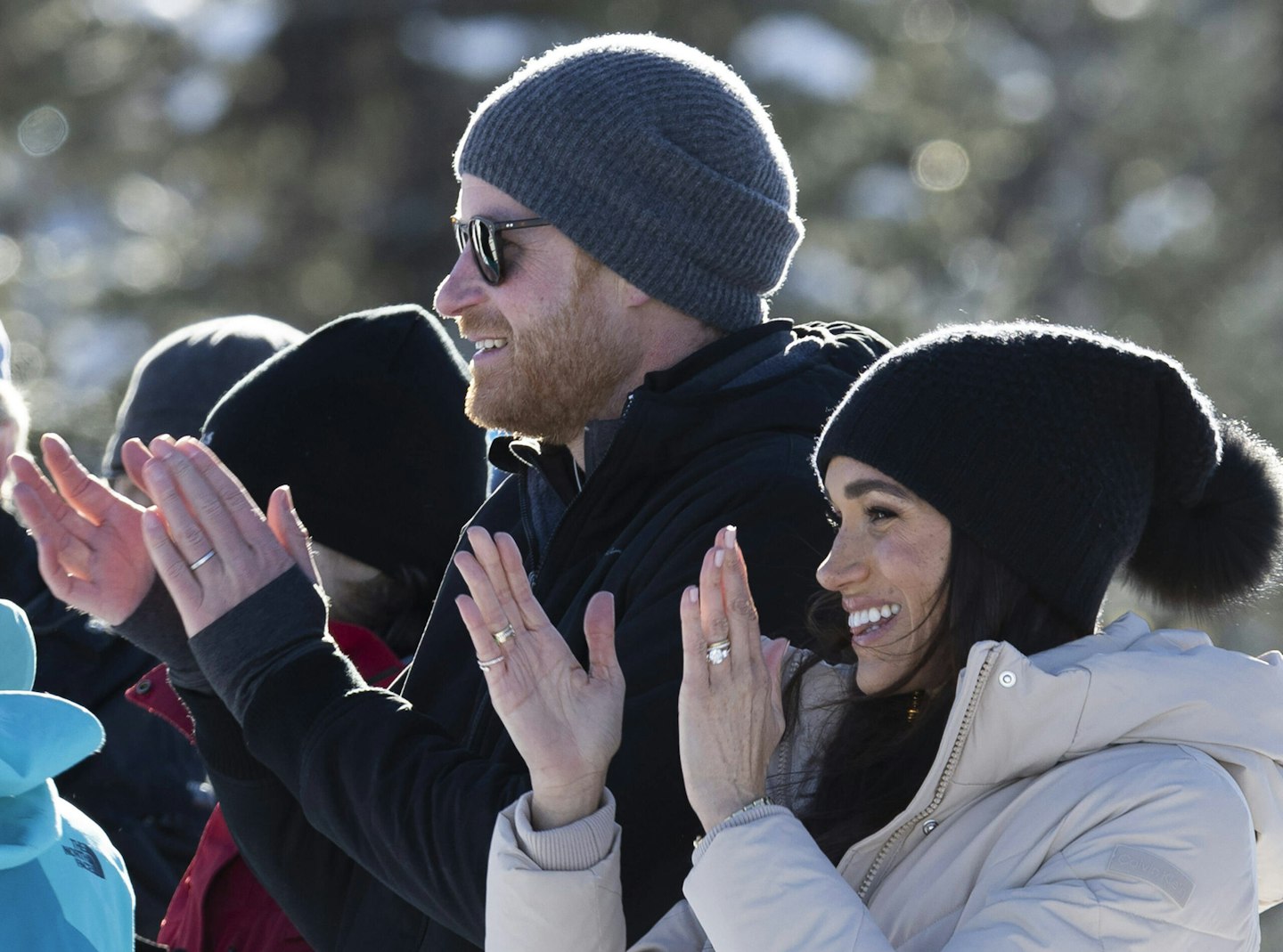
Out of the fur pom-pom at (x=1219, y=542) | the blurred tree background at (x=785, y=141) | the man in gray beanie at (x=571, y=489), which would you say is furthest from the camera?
the blurred tree background at (x=785, y=141)

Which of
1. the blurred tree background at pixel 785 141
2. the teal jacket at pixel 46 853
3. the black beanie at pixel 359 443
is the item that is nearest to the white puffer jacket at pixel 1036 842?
the teal jacket at pixel 46 853

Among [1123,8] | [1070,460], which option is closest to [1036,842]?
[1070,460]

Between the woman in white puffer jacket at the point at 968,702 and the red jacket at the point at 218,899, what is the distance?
3.34 ft

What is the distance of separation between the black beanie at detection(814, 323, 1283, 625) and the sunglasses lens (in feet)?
2.52

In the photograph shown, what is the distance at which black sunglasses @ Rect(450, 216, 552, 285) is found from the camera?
282 centimetres

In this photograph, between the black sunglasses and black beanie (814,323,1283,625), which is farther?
the black sunglasses

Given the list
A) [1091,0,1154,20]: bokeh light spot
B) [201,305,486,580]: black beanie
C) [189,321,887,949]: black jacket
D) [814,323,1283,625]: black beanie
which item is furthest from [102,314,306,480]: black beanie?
[1091,0,1154,20]: bokeh light spot

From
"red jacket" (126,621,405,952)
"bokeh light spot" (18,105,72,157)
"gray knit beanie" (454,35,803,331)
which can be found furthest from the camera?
"bokeh light spot" (18,105,72,157)

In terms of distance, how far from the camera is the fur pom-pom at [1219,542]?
2193 millimetres

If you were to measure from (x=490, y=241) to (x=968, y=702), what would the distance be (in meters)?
1.21

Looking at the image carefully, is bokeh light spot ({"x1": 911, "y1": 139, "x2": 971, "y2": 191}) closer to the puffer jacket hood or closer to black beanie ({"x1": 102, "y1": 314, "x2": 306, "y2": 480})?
black beanie ({"x1": 102, "y1": 314, "x2": 306, "y2": 480})

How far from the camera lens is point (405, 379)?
3.47 meters

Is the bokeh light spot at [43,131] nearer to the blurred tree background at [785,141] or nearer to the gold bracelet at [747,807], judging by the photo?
the blurred tree background at [785,141]

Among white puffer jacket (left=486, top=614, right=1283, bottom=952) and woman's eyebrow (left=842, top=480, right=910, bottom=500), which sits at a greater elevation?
woman's eyebrow (left=842, top=480, right=910, bottom=500)
